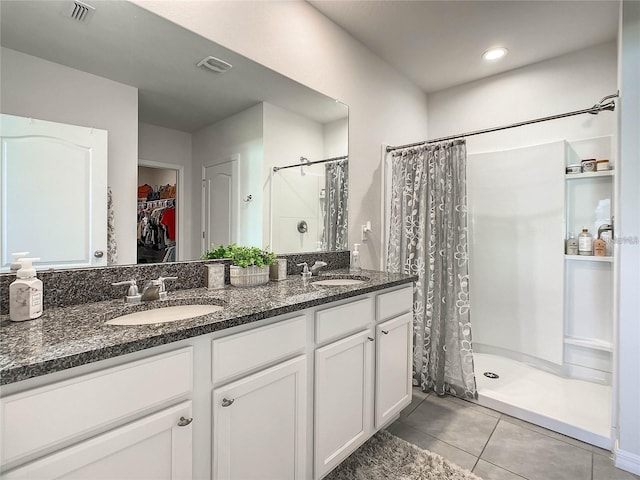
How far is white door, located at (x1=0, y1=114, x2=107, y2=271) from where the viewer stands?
41.7 inches

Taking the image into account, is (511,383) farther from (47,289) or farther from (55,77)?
(55,77)

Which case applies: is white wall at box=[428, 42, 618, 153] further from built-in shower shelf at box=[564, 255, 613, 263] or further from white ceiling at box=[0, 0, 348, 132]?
white ceiling at box=[0, 0, 348, 132]

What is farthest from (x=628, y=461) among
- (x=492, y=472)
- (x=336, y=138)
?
(x=336, y=138)

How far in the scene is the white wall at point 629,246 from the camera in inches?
63.4

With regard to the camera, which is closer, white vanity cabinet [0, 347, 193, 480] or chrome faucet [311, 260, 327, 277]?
white vanity cabinet [0, 347, 193, 480]

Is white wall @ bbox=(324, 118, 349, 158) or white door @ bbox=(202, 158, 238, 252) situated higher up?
white wall @ bbox=(324, 118, 349, 158)

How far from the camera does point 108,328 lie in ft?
2.91

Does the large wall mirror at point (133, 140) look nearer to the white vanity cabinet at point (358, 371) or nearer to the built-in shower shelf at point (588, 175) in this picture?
the white vanity cabinet at point (358, 371)

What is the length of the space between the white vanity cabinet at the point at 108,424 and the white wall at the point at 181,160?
29.0 inches

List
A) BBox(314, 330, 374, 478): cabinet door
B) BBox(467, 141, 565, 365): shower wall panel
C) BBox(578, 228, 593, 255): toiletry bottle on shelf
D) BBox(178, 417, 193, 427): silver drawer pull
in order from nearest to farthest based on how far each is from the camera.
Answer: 1. BBox(178, 417, 193, 427): silver drawer pull
2. BBox(314, 330, 374, 478): cabinet door
3. BBox(578, 228, 593, 255): toiletry bottle on shelf
4. BBox(467, 141, 565, 365): shower wall panel

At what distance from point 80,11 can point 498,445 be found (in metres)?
2.79

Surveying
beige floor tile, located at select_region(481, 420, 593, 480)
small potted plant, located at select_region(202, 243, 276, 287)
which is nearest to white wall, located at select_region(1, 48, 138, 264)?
small potted plant, located at select_region(202, 243, 276, 287)

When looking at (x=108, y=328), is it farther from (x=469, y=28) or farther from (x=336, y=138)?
(x=469, y=28)

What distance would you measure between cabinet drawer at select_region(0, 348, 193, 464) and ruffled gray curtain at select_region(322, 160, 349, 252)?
147 centimetres
